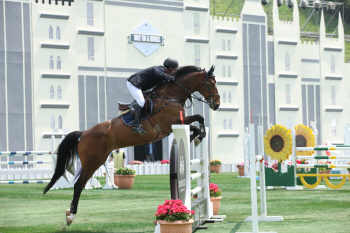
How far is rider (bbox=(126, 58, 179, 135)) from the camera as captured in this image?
6930 mm

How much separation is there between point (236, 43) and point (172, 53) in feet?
15.9

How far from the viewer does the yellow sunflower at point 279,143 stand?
476 inches

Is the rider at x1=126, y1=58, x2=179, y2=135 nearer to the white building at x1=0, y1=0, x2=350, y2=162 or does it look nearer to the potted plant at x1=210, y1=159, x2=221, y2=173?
the potted plant at x1=210, y1=159, x2=221, y2=173

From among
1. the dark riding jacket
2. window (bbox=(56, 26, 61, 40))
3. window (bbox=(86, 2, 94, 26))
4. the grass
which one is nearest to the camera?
the grass

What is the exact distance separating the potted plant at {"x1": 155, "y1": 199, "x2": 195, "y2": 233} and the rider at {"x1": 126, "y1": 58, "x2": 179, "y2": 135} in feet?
6.02

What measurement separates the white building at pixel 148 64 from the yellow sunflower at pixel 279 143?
1568 centimetres

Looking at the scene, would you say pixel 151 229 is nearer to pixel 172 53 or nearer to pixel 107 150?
pixel 107 150

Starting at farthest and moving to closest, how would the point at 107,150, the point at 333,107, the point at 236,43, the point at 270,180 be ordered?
1. the point at 333,107
2. the point at 236,43
3. the point at 270,180
4. the point at 107,150

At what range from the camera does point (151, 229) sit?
6.52 meters

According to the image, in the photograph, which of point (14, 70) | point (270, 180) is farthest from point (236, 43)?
point (270, 180)

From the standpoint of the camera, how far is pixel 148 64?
92.0 ft

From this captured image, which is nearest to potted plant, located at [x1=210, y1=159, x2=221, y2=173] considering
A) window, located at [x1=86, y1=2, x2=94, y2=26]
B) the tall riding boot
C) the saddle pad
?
window, located at [x1=86, y1=2, x2=94, y2=26]

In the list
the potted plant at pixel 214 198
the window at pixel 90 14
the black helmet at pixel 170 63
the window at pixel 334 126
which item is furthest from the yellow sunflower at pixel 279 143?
the window at pixel 334 126

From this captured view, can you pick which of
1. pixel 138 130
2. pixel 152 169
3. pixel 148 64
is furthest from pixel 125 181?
pixel 148 64
